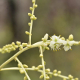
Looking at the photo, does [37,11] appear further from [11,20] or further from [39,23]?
[11,20]

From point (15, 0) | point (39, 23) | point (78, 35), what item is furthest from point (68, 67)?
point (15, 0)

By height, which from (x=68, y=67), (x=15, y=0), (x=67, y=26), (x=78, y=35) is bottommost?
(x=68, y=67)

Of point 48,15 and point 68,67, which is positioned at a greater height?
point 48,15

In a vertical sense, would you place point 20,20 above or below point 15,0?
below

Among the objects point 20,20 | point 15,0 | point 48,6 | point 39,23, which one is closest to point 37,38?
point 39,23

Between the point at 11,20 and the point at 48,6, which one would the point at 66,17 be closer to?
the point at 48,6

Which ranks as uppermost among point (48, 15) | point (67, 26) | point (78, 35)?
point (48, 15)
